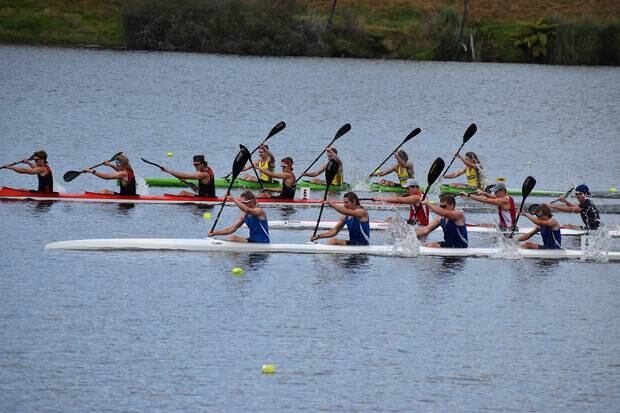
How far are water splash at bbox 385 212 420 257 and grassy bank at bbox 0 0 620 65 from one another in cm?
5695

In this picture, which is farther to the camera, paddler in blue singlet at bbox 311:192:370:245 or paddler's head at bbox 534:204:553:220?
paddler's head at bbox 534:204:553:220

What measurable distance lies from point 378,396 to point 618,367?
4588 mm

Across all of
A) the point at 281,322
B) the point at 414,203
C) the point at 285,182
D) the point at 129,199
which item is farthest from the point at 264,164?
the point at 281,322

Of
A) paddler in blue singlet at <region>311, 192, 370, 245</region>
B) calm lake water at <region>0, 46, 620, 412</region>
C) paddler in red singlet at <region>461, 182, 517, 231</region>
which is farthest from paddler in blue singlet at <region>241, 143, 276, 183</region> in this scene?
paddler in blue singlet at <region>311, 192, 370, 245</region>

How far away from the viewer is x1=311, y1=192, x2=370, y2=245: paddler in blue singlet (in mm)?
28406

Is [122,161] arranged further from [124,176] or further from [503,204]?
[503,204]

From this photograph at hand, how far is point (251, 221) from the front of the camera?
92.8 ft

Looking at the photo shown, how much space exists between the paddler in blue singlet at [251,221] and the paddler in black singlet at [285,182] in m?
6.21

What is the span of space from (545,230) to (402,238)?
3163mm

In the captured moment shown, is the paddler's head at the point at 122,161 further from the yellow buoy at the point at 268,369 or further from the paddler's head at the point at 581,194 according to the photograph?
the yellow buoy at the point at 268,369

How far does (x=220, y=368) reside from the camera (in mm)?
21016

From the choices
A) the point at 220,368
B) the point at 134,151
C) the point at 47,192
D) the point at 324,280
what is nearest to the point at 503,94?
the point at 134,151

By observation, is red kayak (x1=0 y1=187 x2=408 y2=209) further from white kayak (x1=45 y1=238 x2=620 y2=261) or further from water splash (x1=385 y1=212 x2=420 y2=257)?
white kayak (x1=45 y1=238 x2=620 y2=261)

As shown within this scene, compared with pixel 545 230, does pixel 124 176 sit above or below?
above
